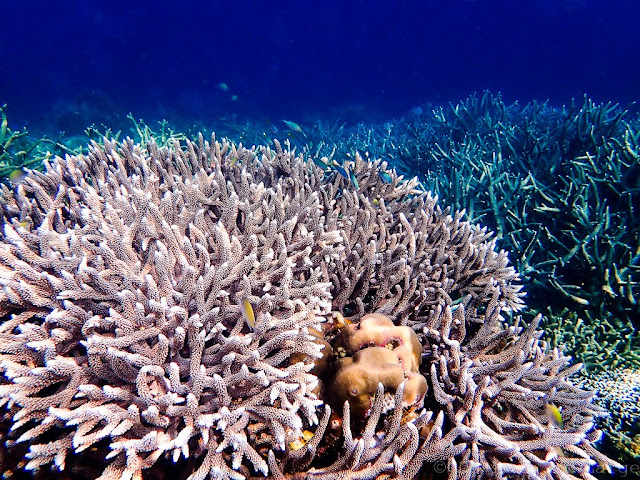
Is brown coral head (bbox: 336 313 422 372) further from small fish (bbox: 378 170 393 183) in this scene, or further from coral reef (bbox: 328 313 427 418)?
small fish (bbox: 378 170 393 183)

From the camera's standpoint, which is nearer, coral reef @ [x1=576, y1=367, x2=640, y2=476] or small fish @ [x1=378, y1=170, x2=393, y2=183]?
coral reef @ [x1=576, y1=367, x2=640, y2=476]

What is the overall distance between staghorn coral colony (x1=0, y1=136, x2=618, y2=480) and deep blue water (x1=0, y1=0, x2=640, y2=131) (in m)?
26.3

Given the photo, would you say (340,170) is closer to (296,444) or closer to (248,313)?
(248,313)

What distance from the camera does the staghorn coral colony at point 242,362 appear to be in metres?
1.79

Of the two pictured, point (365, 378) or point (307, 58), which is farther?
point (307, 58)

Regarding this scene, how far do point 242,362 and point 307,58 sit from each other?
234ft

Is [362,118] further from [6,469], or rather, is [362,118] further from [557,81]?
[6,469]

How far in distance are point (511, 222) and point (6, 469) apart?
20.0 feet

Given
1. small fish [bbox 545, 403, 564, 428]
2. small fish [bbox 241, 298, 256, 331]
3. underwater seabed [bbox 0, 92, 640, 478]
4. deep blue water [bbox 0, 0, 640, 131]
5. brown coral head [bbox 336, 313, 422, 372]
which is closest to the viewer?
small fish [bbox 241, 298, 256, 331]

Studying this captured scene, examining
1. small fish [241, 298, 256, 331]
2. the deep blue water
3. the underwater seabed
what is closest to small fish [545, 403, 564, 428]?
the underwater seabed

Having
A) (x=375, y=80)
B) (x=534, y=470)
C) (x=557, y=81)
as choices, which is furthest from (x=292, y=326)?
(x=375, y=80)

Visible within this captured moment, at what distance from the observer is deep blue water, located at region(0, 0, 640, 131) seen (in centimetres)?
3438

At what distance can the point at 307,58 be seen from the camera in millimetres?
64250

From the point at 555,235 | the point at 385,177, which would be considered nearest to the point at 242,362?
the point at 385,177
